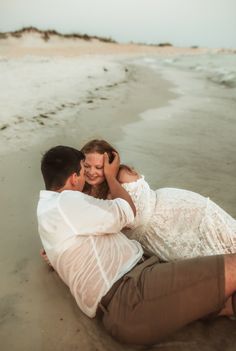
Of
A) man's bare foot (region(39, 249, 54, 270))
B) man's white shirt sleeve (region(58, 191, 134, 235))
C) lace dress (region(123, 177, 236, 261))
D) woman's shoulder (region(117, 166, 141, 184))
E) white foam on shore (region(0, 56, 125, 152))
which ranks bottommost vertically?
white foam on shore (region(0, 56, 125, 152))

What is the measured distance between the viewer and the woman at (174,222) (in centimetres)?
312

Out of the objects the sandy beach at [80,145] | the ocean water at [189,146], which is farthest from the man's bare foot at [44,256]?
the ocean water at [189,146]

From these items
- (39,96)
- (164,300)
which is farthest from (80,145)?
(164,300)

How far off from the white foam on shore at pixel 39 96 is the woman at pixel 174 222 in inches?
121

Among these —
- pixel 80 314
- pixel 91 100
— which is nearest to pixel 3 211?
pixel 80 314

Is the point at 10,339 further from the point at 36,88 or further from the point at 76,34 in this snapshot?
the point at 76,34

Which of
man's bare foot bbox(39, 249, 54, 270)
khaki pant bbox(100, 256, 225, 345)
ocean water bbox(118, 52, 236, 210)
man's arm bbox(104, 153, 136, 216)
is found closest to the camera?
khaki pant bbox(100, 256, 225, 345)

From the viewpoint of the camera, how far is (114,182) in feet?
10.2

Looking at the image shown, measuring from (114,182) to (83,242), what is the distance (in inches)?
29.1

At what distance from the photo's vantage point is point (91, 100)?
9891mm

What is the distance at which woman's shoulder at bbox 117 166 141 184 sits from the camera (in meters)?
3.29

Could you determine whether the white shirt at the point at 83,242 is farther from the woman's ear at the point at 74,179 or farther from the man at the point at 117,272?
the woman's ear at the point at 74,179

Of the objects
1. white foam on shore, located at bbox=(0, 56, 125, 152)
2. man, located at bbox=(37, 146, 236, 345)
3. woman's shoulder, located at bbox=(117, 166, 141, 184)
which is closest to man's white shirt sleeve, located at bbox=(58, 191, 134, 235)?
man, located at bbox=(37, 146, 236, 345)

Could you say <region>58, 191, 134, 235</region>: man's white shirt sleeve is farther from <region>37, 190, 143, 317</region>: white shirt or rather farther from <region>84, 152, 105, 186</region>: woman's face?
<region>84, 152, 105, 186</region>: woman's face
